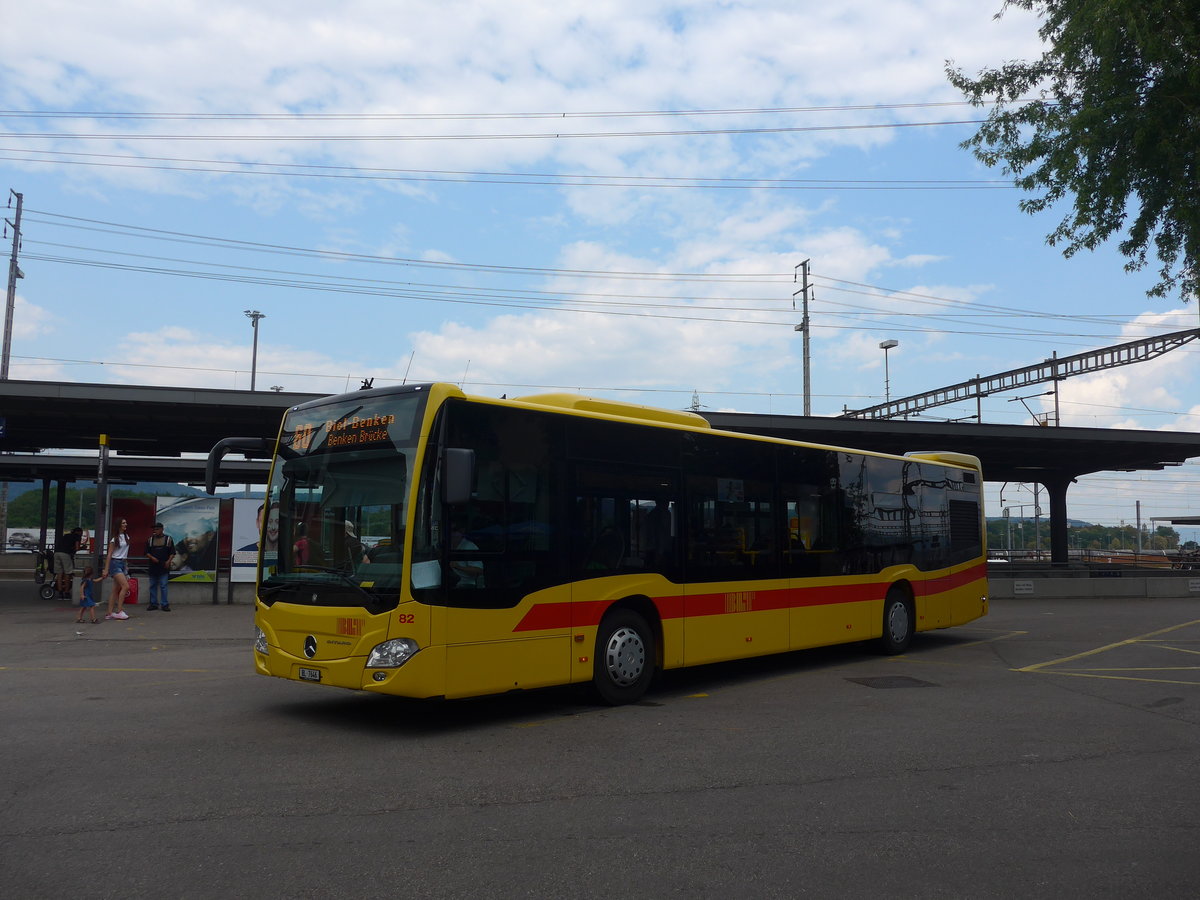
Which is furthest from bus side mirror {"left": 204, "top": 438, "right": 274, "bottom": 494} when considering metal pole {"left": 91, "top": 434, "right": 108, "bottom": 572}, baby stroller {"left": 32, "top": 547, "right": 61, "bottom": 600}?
baby stroller {"left": 32, "top": 547, "right": 61, "bottom": 600}

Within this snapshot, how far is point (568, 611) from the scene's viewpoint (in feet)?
30.0

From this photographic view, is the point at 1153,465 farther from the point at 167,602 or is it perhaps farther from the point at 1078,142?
the point at 167,602

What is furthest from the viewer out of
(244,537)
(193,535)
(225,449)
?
(193,535)

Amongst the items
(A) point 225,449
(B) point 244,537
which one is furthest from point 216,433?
(A) point 225,449

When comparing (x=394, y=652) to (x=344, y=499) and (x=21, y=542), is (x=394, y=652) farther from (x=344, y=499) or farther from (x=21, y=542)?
(x=21, y=542)

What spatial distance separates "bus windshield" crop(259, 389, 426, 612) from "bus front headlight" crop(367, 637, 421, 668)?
0.96 feet

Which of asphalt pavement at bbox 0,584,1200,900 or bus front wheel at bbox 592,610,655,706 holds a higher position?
bus front wheel at bbox 592,610,655,706

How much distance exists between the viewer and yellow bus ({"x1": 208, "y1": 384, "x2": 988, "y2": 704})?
26.5 ft

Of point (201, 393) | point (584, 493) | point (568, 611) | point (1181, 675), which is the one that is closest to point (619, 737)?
point (568, 611)

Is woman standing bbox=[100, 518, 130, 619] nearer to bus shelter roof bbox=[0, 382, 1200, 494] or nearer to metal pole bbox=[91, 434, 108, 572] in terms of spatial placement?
metal pole bbox=[91, 434, 108, 572]

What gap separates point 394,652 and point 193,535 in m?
17.4

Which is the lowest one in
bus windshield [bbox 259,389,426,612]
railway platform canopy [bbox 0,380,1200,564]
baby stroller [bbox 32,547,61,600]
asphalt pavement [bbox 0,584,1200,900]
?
asphalt pavement [bbox 0,584,1200,900]

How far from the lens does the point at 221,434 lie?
3028 centimetres

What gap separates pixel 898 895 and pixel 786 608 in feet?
24.5
